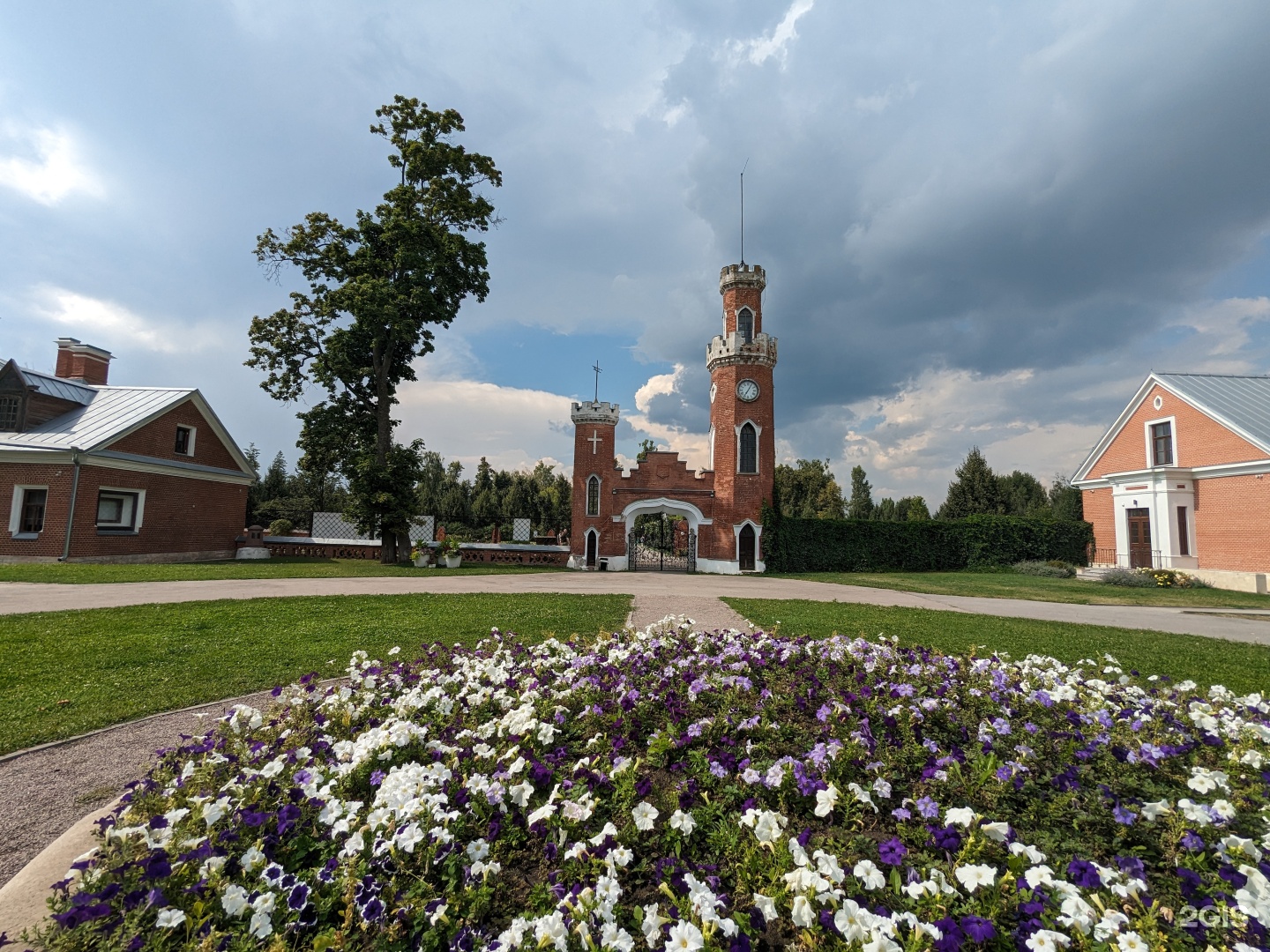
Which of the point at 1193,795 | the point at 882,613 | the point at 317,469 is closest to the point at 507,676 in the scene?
the point at 1193,795

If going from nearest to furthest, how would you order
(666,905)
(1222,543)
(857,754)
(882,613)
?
(666,905), (857,754), (882,613), (1222,543)

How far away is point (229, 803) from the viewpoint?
102 inches

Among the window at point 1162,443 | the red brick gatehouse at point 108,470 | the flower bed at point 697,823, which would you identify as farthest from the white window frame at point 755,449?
the red brick gatehouse at point 108,470

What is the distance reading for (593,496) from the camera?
85.9 ft

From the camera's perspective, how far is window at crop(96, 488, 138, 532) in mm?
19156

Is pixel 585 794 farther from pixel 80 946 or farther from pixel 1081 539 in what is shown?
pixel 1081 539

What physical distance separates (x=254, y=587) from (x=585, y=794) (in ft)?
41.3

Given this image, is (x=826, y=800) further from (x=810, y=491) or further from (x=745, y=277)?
(x=810, y=491)

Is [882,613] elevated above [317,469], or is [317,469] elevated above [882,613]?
[317,469]

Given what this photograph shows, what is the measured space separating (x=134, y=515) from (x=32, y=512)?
2.54 metres

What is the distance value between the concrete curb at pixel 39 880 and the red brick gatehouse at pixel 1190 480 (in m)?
28.7

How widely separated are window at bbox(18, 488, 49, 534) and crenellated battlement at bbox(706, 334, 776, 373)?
2618 centimetres

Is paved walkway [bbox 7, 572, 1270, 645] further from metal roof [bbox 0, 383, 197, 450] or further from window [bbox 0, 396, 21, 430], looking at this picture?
window [bbox 0, 396, 21, 430]

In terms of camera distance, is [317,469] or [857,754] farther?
[317,469]
